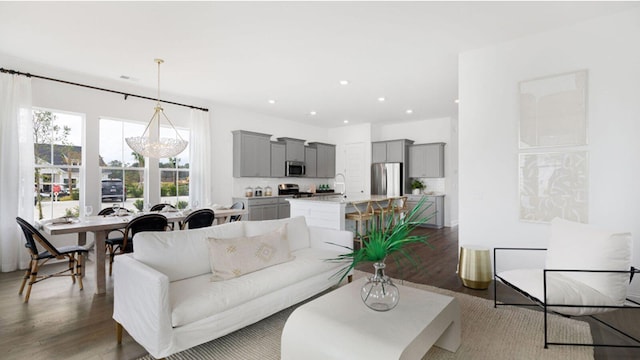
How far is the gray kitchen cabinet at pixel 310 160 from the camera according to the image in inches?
336

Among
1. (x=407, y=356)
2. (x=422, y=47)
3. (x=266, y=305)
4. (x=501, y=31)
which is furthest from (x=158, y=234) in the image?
(x=501, y=31)

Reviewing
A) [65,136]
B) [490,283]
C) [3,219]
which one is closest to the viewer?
[490,283]

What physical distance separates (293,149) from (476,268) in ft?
18.4

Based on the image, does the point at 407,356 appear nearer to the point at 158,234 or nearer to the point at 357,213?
the point at 158,234

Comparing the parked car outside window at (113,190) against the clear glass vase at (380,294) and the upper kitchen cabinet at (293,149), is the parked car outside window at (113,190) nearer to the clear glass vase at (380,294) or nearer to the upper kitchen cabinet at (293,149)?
the upper kitchen cabinet at (293,149)

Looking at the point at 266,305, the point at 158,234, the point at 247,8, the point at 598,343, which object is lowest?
the point at 598,343

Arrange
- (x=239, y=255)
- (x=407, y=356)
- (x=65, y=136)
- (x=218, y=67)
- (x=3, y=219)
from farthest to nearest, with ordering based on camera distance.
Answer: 1. (x=65, y=136)
2. (x=218, y=67)
3. (x=3, y=219)
4. (x=239, y=255)
5. (x=407, y=356)

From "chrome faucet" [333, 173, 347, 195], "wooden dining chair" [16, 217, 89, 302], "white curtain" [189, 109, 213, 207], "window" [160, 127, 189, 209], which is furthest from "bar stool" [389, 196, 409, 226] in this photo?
"wooden dining chair" [16, 217, 89, 302]

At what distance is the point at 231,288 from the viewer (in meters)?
2.29

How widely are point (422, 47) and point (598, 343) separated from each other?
3321mm

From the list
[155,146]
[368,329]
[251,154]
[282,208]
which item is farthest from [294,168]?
[368,329]

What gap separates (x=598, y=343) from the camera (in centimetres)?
228

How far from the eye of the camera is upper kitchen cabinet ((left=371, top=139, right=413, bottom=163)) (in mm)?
8125

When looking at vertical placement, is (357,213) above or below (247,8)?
below
